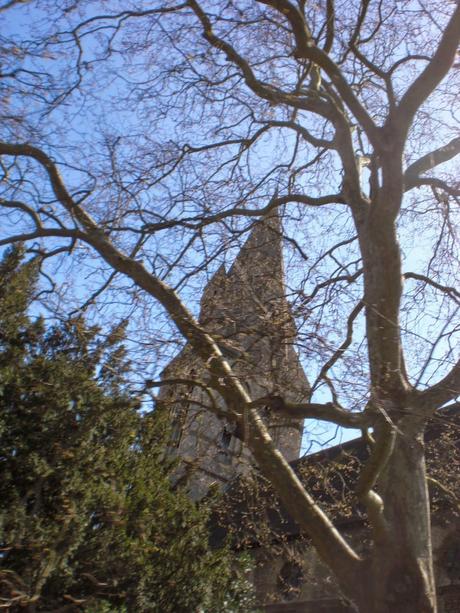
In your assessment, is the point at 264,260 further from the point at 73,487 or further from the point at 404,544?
the point at 404,544

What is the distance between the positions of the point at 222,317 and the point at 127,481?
373 cm

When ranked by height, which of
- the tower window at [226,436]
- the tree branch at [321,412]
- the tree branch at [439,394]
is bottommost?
the tree branch at [321,412]

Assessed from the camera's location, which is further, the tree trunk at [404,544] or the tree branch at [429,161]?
the tree branch at [429,161]

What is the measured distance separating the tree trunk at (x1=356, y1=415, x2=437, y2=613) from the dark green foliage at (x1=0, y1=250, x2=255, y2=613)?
261 cm

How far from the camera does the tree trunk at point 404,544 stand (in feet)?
18.4

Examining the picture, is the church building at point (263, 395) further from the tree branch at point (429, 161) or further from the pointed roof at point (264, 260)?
the tree branch at point (429, 161)

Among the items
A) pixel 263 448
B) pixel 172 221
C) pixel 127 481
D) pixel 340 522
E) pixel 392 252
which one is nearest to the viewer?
pixel 263 448

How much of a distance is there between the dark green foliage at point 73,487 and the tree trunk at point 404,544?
2614 mm

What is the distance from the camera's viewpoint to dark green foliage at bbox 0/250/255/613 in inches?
272

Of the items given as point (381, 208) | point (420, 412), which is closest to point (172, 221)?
point (381, 208)

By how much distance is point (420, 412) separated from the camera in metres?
6.44

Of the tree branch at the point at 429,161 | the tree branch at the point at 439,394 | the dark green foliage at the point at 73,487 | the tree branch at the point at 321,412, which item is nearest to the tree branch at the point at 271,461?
the tree branch at the point at 321,412

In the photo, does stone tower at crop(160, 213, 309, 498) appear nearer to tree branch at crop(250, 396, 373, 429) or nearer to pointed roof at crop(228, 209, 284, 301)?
pointed roof at crop(228, 209, 284, 301)

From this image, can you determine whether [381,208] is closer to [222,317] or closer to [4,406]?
[222,317]
